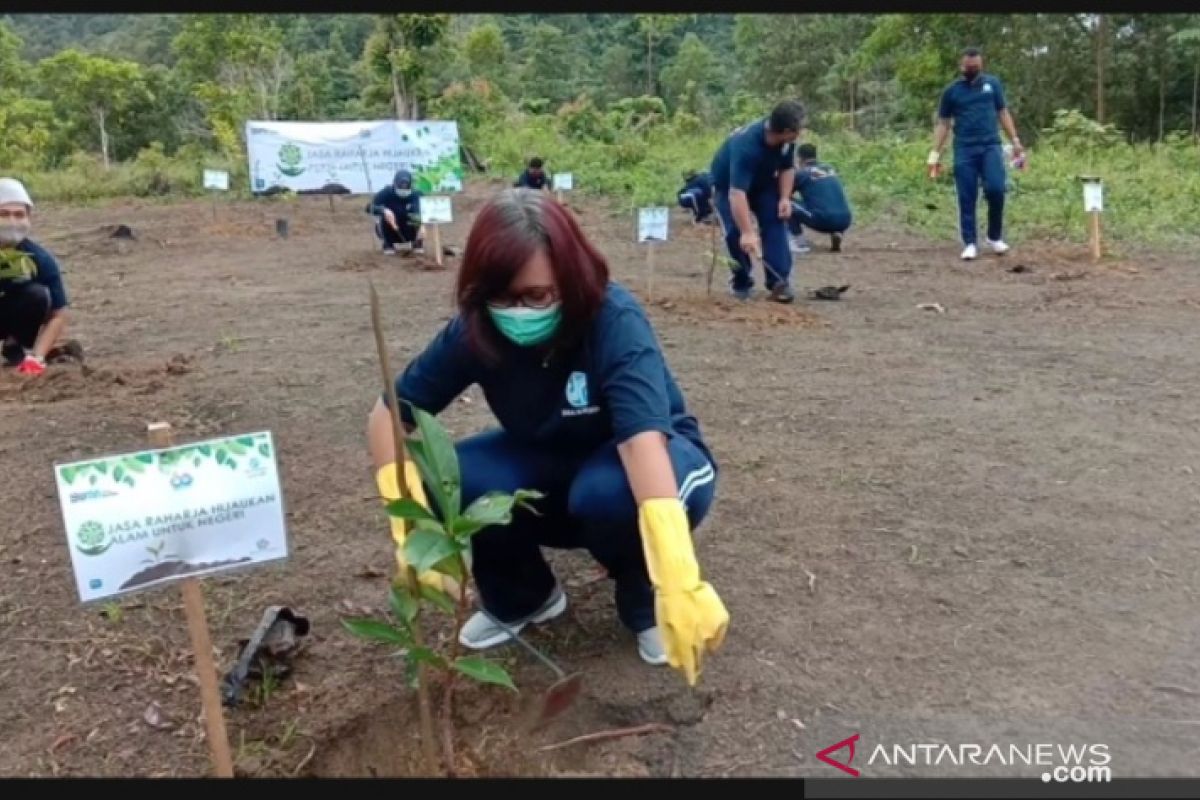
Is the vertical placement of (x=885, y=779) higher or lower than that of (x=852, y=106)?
lower

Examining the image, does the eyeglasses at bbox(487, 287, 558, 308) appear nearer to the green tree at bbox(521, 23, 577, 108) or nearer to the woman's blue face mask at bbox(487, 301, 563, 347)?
the woman's blue face mask at bbox(487, 301, 563, 347)

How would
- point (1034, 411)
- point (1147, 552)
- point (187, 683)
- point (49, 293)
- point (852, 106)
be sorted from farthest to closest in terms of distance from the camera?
point (852, 106) < point (49, 293) < point (1034, 411) < point (1147, 552) < point (187, 683)

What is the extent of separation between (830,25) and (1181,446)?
112ft

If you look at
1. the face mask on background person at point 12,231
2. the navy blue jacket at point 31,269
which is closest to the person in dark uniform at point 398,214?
the navy blue jacket at point 31,269

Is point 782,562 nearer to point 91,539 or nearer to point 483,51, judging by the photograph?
point 91,539

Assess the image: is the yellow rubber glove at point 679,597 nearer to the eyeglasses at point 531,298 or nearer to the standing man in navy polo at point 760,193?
the eyeglasses at point 531,298

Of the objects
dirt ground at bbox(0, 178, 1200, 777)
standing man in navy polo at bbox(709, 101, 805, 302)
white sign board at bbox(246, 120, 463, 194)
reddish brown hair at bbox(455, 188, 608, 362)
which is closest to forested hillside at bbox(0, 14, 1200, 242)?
white sign board at bbox(246, 120, 463, 194)

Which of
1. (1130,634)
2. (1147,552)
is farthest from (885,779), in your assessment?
(1147,552)

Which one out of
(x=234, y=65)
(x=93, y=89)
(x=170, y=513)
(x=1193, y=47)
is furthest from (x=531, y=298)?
(x=93, y=89)

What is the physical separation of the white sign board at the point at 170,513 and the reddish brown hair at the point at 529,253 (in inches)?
19.2

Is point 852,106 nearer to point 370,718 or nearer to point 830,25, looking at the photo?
point 830,25

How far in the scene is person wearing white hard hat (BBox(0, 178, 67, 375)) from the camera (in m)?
4.75

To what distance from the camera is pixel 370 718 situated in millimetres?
2176

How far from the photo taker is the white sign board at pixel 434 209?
→ 8.49 meters
